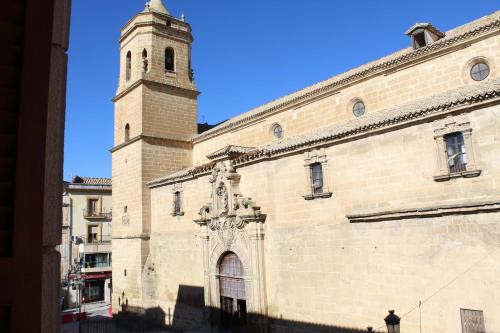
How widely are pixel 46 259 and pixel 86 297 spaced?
28.8 m

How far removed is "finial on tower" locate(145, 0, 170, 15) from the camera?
2154 centimetres

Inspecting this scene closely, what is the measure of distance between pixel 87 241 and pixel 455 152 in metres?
25.6

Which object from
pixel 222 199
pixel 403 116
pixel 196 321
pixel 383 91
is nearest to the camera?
pixel 403 116

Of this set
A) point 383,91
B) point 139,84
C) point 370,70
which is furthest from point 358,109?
point 139,84

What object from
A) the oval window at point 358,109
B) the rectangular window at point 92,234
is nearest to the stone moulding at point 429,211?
the oval window at point 358,109

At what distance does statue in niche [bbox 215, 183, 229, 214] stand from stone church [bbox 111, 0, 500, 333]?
6 centimetres

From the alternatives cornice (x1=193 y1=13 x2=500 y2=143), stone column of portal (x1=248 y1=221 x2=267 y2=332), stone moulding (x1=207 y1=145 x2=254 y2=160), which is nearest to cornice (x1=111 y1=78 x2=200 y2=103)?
cornice (x1=193 y1=13 x2=500 y2=143)

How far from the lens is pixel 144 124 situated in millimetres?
19734

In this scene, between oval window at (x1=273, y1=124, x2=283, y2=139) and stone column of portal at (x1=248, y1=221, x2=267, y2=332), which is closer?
stone column of portal at (x1=248, y1=221, x2=267, y2=332)

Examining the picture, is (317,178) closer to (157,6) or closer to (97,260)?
(157,6)

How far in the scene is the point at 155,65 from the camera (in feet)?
67.7

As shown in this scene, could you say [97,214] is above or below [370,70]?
below

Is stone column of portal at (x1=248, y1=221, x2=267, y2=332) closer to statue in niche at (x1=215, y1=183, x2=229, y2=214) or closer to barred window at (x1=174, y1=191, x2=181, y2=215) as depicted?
statue in niche at (x1=215, y1=183, x2=229, y2=214)

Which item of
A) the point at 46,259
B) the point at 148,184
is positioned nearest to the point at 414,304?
the point at 46,259
